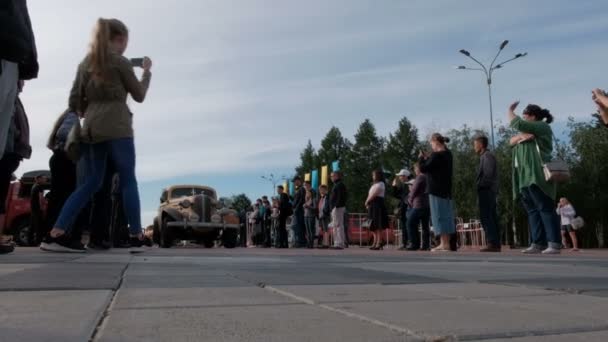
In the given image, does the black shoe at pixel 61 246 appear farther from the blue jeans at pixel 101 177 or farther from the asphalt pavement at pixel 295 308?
the asphalt pavement at pixel 295 308

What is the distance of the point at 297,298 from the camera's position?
2.31 m

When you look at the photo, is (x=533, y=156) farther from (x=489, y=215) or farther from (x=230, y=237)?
(x=230, y=237)

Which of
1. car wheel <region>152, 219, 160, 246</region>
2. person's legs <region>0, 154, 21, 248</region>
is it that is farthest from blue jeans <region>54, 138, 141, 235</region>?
car wheel <region>152, 219, 160, 246</region>

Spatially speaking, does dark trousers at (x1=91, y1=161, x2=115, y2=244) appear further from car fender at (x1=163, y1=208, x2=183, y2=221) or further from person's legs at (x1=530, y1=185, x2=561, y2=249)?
car fender at (x1=163, y1=208, x2=183, y2=221)

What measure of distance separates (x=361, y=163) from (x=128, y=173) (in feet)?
232

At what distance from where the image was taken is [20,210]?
51.8 ft

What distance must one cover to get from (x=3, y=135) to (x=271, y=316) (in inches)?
87.9

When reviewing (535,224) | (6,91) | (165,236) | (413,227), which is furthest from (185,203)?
(6,91)

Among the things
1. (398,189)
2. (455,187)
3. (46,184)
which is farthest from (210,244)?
(455,187)

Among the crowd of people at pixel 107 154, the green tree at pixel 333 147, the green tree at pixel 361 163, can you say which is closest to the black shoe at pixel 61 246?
the crowd of people at pixel 107 154

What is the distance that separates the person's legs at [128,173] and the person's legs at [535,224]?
505 cm

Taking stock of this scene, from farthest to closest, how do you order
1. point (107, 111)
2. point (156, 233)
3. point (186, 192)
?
1. point (186, 192)
2. point (156, 233)
3. point (107, 111)

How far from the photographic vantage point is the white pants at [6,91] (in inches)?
121

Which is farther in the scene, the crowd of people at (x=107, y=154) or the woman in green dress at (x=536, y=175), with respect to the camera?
the woman in green dress at (x=536, y=175)
